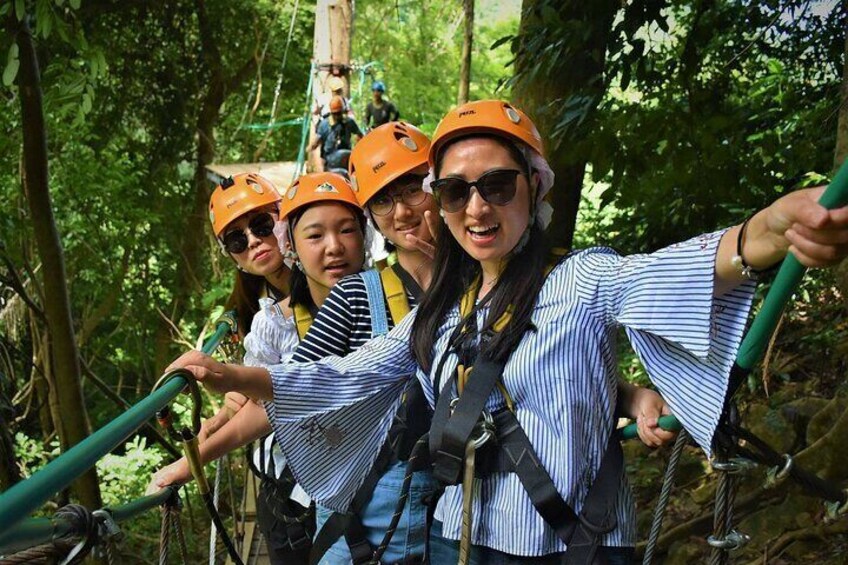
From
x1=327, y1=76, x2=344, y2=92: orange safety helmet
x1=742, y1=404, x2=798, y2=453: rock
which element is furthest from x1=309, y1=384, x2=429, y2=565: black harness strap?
x1=327, y1=76, x2=344, y2=92: orange safety helmet

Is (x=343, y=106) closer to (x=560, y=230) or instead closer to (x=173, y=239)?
(x=173, y=239)

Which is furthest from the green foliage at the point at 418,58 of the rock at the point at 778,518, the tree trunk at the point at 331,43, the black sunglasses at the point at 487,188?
the black sunglasses at the point at 487,188

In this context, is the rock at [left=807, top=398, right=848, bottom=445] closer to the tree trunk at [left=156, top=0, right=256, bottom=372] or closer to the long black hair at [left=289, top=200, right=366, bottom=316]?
the long black hair at [left=289, top=200, right=366, bottom=316]

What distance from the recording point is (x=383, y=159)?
229cm

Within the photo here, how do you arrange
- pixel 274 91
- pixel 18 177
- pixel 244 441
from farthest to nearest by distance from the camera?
1. pixel 274 91
2. pixel 18 177
3. pixel 244 441

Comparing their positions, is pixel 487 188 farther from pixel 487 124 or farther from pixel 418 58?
pixel 418 58

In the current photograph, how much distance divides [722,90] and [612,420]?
2.38m

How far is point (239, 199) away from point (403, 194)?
0.80 meters

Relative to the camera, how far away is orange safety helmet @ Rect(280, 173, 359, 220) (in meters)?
2.45

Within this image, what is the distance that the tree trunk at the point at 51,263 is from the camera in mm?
4270

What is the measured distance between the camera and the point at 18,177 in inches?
321

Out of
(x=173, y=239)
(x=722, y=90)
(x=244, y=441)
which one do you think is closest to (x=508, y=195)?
(x=244, y=441)

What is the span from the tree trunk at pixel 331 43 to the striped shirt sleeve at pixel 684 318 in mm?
7658

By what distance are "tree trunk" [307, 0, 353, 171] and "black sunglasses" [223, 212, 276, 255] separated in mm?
6184
